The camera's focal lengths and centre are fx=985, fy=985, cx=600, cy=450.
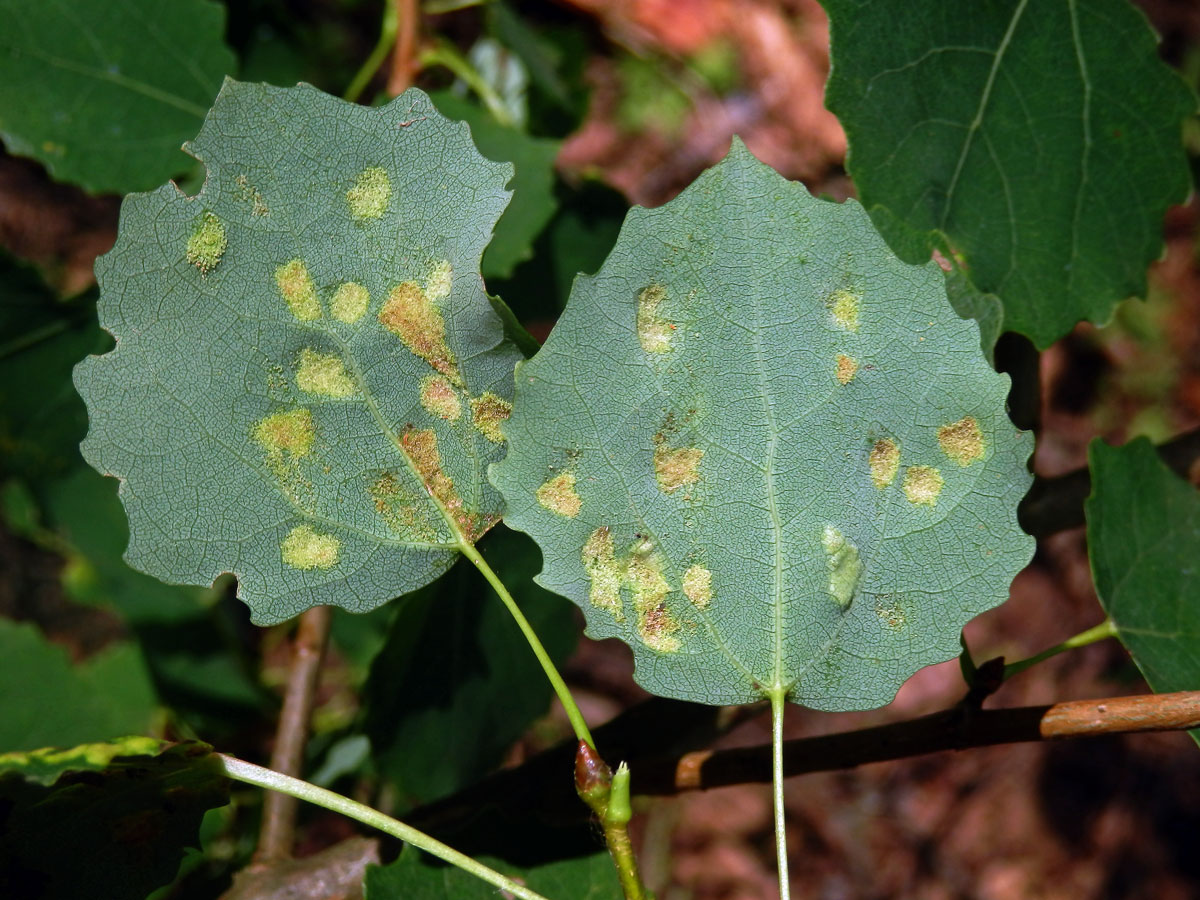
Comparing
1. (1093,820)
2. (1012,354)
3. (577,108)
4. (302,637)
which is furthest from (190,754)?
(1093,820)

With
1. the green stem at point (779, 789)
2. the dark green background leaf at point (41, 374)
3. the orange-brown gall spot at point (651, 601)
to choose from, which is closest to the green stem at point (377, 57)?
the dark green background leaf at point (41, 374)

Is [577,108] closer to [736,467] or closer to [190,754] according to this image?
[736,467]

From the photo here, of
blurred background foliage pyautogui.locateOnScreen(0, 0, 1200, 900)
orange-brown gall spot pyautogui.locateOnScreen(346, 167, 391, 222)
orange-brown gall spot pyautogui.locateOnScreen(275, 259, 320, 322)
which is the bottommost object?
blurred background foliage pyautogui.locateOnScreen(0, 0, 1200, 900)

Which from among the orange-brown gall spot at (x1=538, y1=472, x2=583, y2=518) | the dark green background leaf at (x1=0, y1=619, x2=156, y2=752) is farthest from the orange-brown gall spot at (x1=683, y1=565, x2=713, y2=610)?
the dark green background leaf at (x1=0, y1=619, x2=156, y2=752)

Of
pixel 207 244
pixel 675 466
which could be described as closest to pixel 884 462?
pixel 675 466

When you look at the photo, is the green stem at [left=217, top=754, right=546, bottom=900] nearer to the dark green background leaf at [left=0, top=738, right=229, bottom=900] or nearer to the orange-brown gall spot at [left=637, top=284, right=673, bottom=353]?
the dark green background leaf at [left=0, top=738, right=229, bottom=900]

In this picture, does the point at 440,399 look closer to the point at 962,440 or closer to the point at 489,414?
the point at 489,414
